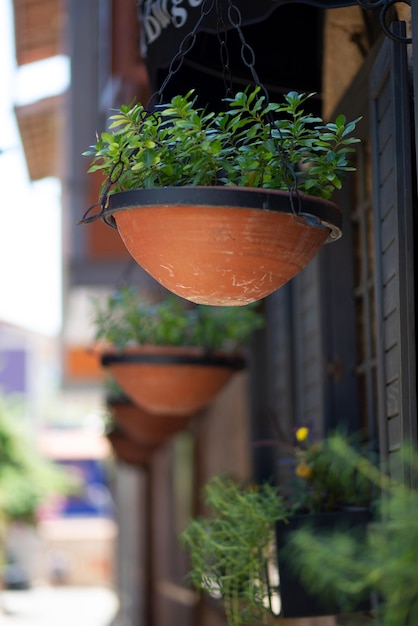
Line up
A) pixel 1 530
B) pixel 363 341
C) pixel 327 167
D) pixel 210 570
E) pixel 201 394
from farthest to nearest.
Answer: pixel 1 530 < pixel 201 394 < pixel 363 341 < pixel 210 570 < pixel 327 167

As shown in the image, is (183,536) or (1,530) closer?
(183,536)

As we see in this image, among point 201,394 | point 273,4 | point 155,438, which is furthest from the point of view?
point 155,438

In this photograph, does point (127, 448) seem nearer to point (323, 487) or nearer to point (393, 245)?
point (323, 487)

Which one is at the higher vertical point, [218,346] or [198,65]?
[198,65]

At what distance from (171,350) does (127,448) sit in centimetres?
315

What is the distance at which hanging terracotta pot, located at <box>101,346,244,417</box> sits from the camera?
3504mm

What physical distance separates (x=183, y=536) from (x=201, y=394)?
136cm

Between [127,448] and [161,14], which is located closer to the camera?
[161,14]

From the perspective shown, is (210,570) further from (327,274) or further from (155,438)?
(155,438)

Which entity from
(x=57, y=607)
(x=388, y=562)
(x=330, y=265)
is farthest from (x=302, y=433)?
(x=57, y=607)

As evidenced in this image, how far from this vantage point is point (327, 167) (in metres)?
1.87

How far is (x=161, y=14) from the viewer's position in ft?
8.87

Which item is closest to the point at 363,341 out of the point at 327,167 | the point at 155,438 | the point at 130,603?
the point at 327,167

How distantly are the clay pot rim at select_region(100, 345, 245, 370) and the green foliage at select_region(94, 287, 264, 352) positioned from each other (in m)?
0.06
